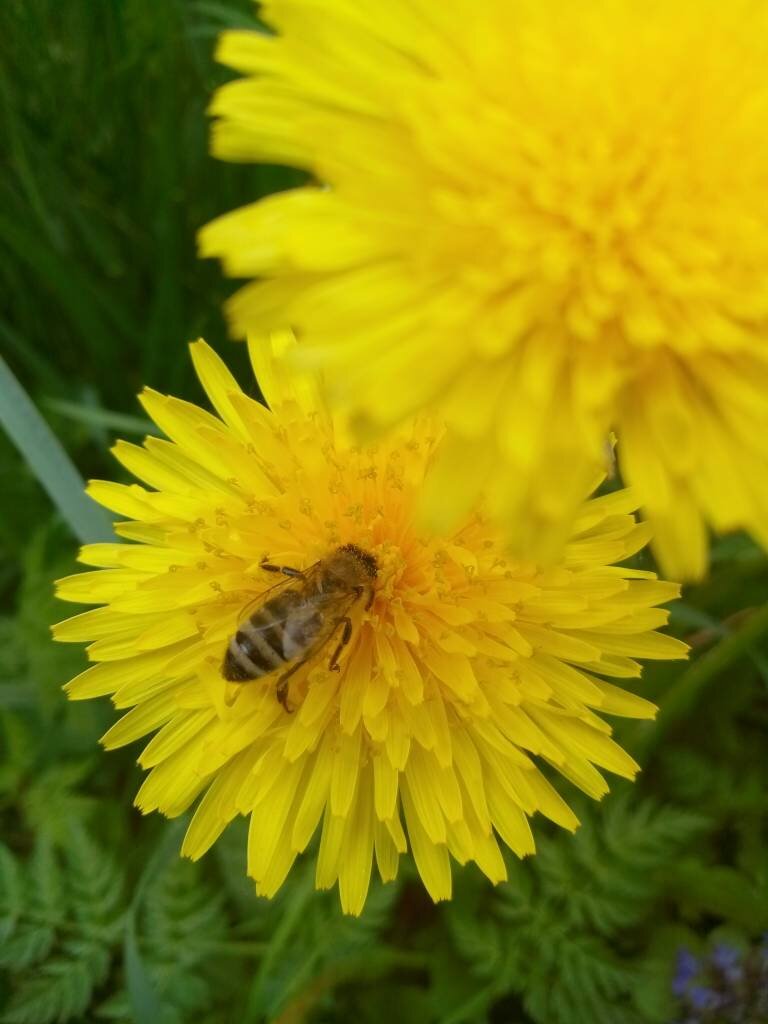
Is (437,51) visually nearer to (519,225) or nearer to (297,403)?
(519,225)

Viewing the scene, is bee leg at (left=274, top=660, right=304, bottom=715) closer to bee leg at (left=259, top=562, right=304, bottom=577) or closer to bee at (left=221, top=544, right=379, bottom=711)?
bee at (left=221, top=544, right=379, bottom=711)

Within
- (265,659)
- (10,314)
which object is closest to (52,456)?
(265,659)

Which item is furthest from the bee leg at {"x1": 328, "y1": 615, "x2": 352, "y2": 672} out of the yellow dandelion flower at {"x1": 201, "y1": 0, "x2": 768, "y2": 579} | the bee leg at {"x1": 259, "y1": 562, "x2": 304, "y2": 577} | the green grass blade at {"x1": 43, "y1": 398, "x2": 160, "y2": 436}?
the green grass blade at {"x1": 43, "y1": 398, "x2": 160, "y2": 436}

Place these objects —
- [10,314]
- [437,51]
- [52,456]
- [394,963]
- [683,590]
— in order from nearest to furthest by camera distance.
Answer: [437,51], [52,456], [394,963], [683,590], [10,314]

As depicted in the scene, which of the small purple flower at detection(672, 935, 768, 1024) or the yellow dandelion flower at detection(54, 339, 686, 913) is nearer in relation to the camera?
the yellow dandelion flower at detection(54, 339, 686, 913)

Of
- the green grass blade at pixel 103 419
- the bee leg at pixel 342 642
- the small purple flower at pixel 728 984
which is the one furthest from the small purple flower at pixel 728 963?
the green grass blade at pixel 103 419

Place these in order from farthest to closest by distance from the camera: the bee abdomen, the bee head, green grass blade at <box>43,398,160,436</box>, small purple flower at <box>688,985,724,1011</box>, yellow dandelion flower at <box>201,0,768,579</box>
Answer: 1. green grass blade at <box>43,398,160,436</box>
2. small purple flower at <box>688,985,724,1011</box>
3. the bee head
4. the bee abdomen
5. yellow dandelion flower at <box>201,0,768,579</box>
